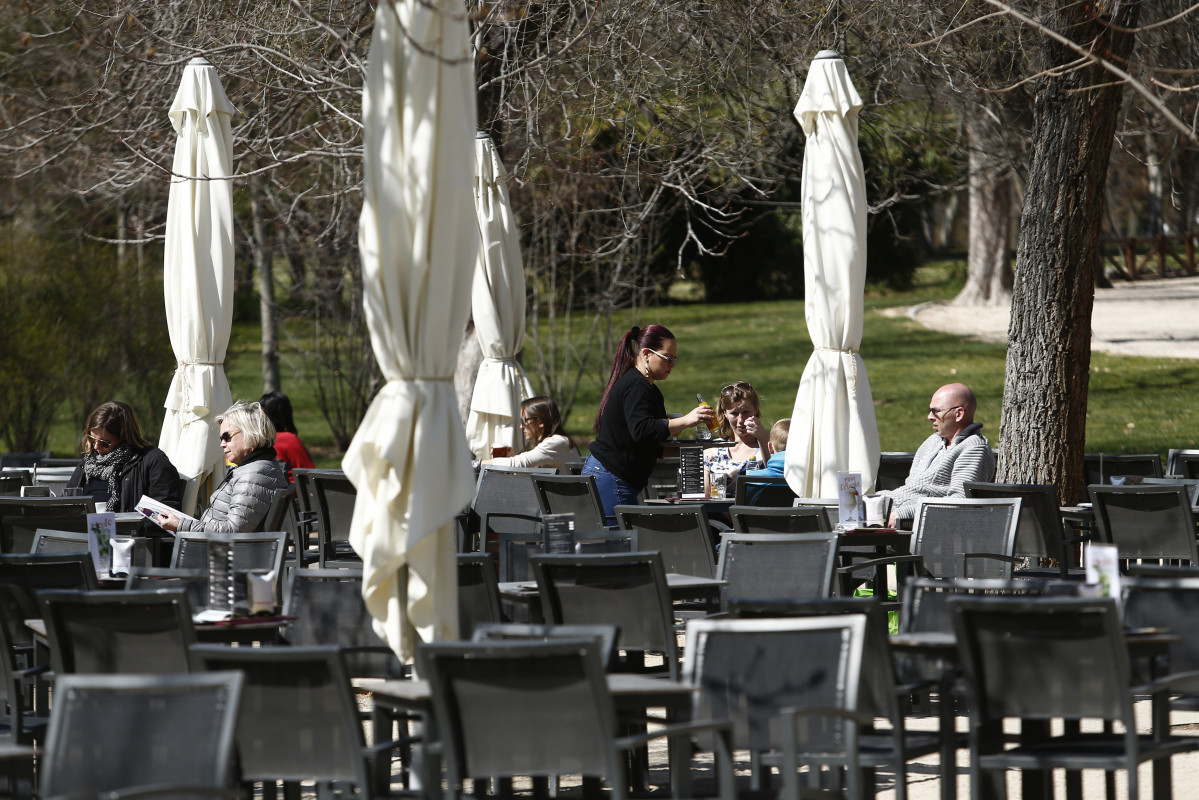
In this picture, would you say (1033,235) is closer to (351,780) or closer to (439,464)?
(439,464)

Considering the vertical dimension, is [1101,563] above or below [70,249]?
below

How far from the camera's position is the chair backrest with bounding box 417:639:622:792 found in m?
3.78

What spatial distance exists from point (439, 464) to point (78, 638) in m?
1.27

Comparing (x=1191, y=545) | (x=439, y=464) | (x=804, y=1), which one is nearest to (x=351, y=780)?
(x=439, y=464)

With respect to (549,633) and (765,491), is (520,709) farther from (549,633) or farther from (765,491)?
(765,491)

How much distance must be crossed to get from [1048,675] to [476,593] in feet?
7.17

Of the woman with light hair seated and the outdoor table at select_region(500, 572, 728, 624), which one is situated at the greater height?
the woman with light hair seated

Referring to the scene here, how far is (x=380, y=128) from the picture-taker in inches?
189

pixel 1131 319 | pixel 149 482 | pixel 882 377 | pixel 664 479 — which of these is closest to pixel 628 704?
pixel 149 482

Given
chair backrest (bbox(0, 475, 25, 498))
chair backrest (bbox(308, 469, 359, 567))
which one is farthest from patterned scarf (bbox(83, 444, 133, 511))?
chair backrest (bbox(0, 475, 25, 498))

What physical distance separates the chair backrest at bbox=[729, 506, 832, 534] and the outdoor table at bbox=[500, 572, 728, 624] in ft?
3.10

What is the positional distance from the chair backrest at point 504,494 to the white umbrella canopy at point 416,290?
165 inches

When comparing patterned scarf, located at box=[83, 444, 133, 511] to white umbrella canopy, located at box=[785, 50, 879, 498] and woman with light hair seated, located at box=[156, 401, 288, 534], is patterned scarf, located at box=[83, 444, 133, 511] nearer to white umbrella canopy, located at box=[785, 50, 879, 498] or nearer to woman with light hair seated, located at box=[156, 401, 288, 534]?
woman with light hair seated, located at box=[156, 401, 288, 534]

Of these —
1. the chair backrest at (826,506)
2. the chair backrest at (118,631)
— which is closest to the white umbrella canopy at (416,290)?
the chair backrest at (118,631)
